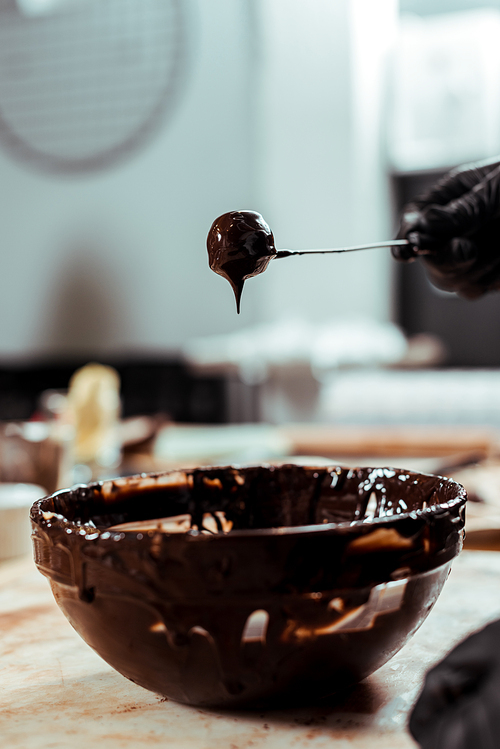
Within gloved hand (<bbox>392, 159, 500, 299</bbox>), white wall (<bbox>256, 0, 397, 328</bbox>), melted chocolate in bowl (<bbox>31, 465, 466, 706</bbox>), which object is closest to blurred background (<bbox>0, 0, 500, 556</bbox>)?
white wall (<bbox>256, 0, 397, 328</bbox>)

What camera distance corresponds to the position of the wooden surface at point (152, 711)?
0.31 meters

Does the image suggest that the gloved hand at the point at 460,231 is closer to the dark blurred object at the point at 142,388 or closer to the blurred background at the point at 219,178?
the blurred background at the point at 219,178

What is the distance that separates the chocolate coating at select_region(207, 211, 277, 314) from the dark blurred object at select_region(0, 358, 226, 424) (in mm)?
2446

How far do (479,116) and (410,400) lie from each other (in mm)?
1524

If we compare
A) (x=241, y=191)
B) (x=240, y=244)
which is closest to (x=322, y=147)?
(x=241, y=191)

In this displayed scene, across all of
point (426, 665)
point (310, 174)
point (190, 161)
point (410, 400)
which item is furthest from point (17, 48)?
point (426, 665)

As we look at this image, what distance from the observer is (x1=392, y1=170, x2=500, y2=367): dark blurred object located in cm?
329

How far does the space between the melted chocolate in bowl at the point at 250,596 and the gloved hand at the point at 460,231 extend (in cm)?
34

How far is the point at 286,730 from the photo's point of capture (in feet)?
1.03

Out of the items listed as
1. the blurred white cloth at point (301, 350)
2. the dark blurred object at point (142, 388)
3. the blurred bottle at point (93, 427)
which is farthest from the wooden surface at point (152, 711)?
the dark blurred object at point (142, 388)

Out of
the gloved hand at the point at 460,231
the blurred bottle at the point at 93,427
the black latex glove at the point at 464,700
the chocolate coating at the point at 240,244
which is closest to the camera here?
the black latex glove at the point at 464,700

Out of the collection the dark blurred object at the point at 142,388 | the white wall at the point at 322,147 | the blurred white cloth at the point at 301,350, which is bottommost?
the dark blurred object at the point at 142,388

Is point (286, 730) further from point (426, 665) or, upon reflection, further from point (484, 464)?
point (484, 464)

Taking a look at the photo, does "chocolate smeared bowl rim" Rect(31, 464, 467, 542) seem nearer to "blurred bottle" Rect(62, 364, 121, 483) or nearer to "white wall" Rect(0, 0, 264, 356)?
"blurred bottle" Rect(62, 364, 121, 483)
